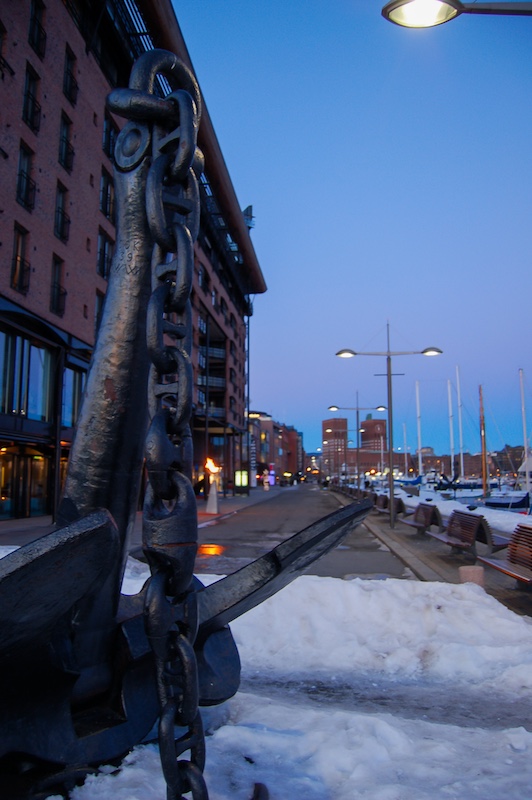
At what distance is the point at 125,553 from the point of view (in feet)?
9.68

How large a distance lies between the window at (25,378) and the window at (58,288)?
142cm

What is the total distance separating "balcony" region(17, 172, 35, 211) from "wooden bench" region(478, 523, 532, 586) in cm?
1696

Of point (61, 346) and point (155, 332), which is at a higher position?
point (61, 346)

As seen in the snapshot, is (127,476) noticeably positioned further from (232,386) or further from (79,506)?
(232,386)

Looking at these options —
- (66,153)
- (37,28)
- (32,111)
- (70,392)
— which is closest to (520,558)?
(70,392)

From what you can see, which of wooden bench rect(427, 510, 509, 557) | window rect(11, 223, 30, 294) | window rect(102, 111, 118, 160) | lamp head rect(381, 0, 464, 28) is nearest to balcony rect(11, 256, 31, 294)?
window rect(11, 223, 30, 294)

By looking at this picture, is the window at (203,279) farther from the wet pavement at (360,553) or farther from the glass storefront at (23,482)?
the wet pavement at (360,553)

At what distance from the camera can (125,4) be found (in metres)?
26.7

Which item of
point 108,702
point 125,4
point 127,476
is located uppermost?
point 125,4

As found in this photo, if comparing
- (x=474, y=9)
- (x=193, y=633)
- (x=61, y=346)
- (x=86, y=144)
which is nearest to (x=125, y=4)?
(x=86, y=144)

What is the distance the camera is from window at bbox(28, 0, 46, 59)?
67.0 ft

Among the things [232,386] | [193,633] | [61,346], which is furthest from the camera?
[232,386]

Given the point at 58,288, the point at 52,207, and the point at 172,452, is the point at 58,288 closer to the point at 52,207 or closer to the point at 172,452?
the point at 52,207

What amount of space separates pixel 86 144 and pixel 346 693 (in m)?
23.9
